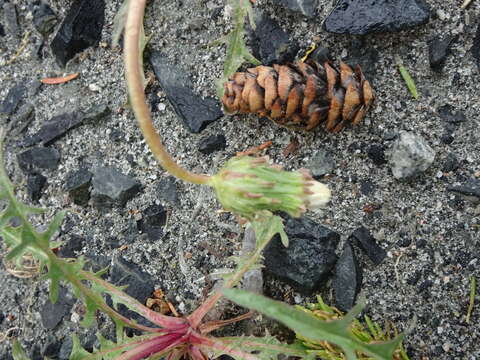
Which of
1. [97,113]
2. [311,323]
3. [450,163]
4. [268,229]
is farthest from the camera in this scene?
[97,113]

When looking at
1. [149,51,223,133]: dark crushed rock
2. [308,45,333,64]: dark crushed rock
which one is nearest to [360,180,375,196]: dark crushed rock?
[308,45,333,64]: dark crushed rock

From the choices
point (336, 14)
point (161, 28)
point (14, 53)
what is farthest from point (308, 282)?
point (14, 53)

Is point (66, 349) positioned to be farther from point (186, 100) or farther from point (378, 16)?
point (378, 16)

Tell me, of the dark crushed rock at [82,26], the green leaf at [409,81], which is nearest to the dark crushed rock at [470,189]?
the green leaf at [409,81]

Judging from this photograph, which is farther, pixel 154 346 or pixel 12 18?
pixel 12 18

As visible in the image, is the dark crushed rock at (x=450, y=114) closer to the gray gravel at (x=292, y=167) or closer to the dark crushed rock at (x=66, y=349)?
the gray gravel at (x=292, y=167)

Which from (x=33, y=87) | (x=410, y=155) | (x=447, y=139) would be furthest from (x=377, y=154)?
(x=33, y=87)

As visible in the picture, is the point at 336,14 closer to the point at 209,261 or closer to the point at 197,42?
the point at 197,42

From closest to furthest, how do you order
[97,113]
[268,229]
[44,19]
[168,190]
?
1. [268,229]
2. [168,190]
3. [97,113]
4. [44,19]
